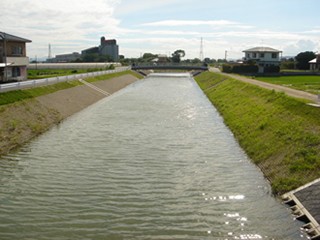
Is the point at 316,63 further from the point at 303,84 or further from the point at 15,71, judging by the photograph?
the point at 15,71

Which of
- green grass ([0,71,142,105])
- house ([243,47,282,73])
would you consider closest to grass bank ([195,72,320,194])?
green grass ([0,71,142,105])

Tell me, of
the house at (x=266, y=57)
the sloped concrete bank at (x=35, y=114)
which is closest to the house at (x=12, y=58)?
the sloped concrete bank at (x=35, y=114)

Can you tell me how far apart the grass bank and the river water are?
2.40ft

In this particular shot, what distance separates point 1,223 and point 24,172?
484 centimetres

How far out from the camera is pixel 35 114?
2530 centimetres

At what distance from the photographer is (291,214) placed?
36.7 ft

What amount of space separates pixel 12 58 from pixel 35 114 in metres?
17.6

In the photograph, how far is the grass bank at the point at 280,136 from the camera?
1316cm

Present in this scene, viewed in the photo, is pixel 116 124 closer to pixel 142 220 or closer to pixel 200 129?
pixel 200 129

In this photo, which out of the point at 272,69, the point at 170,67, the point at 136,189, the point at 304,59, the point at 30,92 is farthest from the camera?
the point at 170,67

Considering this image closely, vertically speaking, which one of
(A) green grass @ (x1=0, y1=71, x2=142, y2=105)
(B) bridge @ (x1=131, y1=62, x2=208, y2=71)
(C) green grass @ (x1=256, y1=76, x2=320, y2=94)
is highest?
(B) bridge @ (x1=131, y1=62, x2=208, y2=71)

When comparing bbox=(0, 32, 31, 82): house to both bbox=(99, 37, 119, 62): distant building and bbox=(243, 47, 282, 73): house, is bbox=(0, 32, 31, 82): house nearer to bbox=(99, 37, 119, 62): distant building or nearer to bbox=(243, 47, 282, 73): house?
bbox=(243, 47, 282, 73): house

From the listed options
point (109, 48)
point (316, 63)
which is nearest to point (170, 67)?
point (316, 63)

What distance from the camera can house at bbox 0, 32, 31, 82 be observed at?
37.5m
